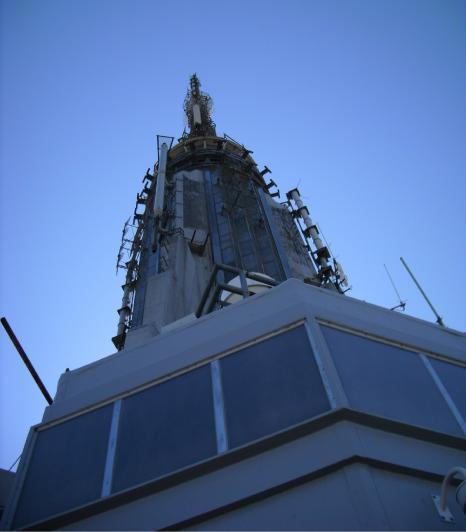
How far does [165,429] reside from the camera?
26.1 feet

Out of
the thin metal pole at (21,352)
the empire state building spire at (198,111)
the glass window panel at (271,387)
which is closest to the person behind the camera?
the glass window panel at (271,387)

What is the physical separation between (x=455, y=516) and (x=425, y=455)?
0.82 metres

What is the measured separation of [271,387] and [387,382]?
1747 millimetres

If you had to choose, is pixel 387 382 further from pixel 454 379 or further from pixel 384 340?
pixel 454 379

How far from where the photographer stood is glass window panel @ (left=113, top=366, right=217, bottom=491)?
750 cm

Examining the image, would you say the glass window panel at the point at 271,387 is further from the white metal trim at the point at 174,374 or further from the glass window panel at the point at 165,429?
the glass window panel at the point at 165,429

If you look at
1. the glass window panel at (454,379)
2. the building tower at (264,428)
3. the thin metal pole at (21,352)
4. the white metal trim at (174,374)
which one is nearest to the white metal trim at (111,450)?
the building tower at (264,428)

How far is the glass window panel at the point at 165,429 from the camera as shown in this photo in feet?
24.6

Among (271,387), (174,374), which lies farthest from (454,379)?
(174,374)

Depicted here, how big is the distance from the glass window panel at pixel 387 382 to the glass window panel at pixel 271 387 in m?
0.46

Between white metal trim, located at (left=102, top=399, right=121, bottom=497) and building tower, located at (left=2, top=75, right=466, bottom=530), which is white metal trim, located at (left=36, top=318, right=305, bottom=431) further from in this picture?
white metal trim, located at (left=102, top=399, right=121, bottom=497)

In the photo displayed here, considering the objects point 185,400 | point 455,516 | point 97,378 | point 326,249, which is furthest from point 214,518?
point 326,249

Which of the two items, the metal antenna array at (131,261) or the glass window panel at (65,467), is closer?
the glass window panel at (65,467)

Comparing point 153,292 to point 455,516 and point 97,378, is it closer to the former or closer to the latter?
point 97,378
